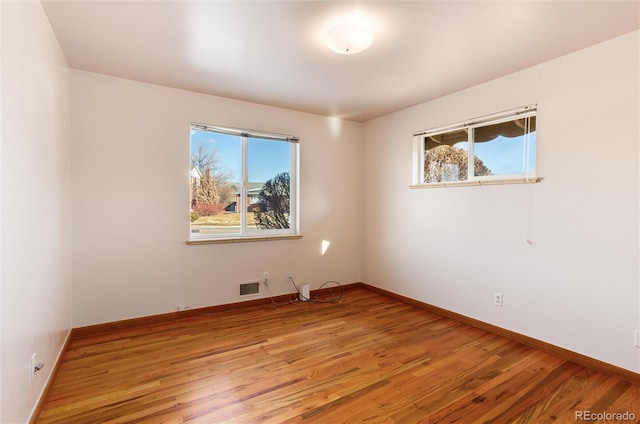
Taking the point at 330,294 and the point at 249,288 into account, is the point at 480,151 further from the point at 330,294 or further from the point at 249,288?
the point at 249,288

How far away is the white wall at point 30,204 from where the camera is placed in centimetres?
140

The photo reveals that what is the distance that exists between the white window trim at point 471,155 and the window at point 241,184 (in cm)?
150

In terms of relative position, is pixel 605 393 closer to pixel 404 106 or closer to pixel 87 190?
pixel 404 106

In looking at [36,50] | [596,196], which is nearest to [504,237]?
[596,196]

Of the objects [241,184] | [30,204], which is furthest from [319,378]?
[241,184]

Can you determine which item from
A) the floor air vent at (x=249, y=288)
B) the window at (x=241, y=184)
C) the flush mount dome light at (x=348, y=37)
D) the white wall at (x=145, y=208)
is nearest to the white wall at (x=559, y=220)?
the flush mount dome light at (x=348, y=37)

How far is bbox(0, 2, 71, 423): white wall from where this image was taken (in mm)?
1400

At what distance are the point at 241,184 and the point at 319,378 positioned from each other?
2.33m

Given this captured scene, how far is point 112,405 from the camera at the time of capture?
1.89m

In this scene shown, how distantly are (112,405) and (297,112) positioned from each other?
3.37m

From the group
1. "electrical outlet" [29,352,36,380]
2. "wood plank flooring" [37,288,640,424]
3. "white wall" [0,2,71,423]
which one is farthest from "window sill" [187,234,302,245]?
"electrical outlet" [29,352,36,380]

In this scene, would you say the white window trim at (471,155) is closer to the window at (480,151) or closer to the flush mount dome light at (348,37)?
the window at (480,151)

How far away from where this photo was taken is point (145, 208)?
10.3 feet

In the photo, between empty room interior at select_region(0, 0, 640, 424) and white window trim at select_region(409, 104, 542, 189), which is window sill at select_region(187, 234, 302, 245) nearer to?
empty room interior at select_region(0, 0, 640, 424)
